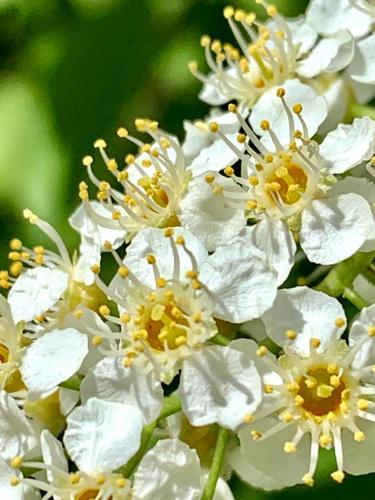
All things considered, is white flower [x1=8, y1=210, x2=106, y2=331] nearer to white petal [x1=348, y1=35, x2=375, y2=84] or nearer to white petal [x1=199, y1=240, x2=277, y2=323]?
white petal [x1=199, y1=240, x2=277, y2=323]

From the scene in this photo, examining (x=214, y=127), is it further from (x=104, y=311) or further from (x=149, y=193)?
(x=104, y=311)

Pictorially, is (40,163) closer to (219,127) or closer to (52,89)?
(52,89)

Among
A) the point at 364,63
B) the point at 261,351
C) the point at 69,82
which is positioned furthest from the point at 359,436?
the point at 69,82

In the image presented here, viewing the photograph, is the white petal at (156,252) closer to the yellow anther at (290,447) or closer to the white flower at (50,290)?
the white flower at (50,290)

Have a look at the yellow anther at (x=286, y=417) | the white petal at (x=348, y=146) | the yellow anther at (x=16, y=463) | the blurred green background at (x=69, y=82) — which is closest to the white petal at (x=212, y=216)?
the white petal at (x=348, y=146)

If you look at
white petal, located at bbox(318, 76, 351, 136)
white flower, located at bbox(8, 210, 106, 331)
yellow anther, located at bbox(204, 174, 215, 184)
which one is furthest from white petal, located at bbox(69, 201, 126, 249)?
white petal, located at bbox(318, 76, 351, 136)
